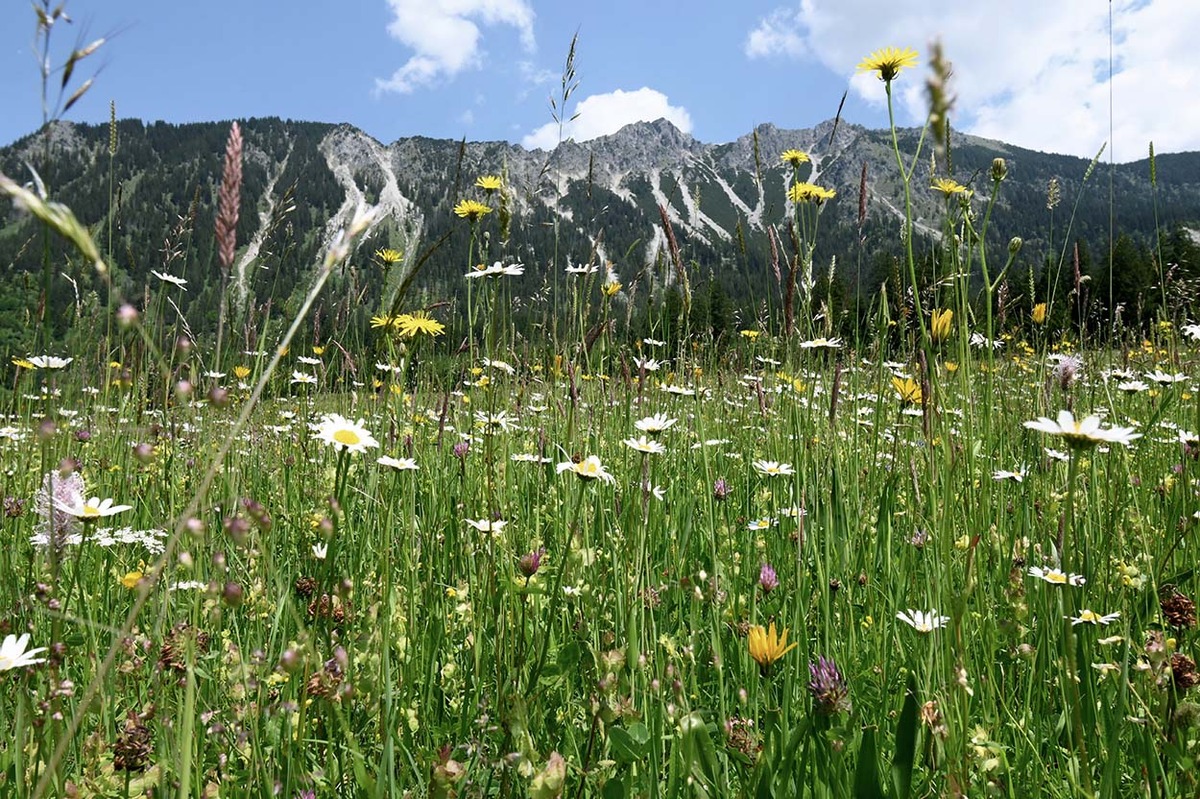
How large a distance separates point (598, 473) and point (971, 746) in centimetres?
75

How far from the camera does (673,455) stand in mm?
3018

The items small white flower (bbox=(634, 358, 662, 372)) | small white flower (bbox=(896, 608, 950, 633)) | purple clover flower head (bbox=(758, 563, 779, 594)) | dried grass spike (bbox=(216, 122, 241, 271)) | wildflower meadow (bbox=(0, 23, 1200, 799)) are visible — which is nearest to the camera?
dried grass spike (bbox=(216, 122, 241, 271))

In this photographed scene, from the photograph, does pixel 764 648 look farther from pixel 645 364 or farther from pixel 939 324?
pixel 645 364

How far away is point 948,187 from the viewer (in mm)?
1562

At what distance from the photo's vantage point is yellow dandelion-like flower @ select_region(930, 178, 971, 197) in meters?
1.47

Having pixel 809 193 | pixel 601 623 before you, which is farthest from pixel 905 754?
pixel 809 193

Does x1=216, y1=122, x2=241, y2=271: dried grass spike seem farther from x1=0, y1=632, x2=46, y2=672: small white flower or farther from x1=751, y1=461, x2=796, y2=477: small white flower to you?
x1=751, y1=461, x2=796, y2=477: small white flower

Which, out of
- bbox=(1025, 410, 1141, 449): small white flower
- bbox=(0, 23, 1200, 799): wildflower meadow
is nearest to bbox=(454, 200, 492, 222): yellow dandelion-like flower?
bbox=(0, 23, 1200, 799): wildflower meadow

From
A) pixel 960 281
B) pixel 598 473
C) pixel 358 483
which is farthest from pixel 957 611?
pixel 358 483

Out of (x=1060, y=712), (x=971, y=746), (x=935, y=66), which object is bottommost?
(x=1060, y=712)

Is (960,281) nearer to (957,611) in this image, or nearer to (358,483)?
(957,611)

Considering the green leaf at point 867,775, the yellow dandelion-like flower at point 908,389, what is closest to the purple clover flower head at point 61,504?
the green leaf at point 867,775

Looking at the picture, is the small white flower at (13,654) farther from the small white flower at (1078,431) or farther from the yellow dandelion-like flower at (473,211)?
the yellow dandelion-like flower at (473,211)

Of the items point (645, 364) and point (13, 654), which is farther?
point (645, 364)
